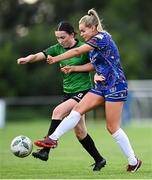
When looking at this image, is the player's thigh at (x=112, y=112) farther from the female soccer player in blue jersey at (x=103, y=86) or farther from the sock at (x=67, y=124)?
the sock at (x=67, y=124)

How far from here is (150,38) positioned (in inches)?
2331

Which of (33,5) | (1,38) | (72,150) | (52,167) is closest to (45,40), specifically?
(1,38)

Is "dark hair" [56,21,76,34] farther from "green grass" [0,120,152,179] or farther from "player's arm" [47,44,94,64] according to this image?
"green grass" [0,120,152,179]

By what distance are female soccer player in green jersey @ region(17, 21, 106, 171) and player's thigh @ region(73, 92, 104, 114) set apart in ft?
1.61

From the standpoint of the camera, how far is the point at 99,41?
36.0 ft

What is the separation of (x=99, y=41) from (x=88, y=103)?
88cm

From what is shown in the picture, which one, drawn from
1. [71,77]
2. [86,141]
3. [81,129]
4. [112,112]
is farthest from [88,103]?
[86,141]

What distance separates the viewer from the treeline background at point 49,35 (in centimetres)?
4988

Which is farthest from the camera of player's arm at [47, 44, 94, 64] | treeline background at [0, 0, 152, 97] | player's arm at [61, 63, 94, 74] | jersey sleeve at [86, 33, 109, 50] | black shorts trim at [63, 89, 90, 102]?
treeline background at [0, 0, 152, 97]

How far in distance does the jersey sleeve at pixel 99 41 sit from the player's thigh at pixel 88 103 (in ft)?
2.28

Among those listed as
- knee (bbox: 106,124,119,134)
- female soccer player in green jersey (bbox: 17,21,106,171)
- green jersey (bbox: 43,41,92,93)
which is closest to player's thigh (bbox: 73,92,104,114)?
knee (bbox: 106,124,119,134)

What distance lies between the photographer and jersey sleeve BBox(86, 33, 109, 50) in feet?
35.9

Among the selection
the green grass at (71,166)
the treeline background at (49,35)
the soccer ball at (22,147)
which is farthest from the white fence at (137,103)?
the soccer ball at (22,147)

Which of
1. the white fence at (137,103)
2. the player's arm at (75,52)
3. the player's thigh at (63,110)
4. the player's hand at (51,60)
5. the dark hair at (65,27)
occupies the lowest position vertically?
the white fence at (137,103)
